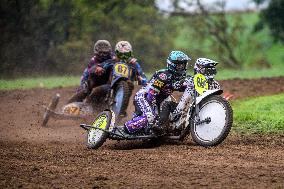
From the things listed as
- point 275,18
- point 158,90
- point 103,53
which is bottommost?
point 158,90

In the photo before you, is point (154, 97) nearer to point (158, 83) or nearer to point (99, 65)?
point (158, 83)

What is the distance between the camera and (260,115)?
15812 mm

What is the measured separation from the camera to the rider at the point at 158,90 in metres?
12.6

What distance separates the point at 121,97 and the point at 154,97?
2023mm

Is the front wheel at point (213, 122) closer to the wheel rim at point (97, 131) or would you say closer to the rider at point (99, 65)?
the wheel rim at point (97, 131)

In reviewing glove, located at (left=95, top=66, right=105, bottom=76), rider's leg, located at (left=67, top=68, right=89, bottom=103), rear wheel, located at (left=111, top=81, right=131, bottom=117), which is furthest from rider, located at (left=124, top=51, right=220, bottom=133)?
rider's leg, located at (left=67, top=68, right=89, bottom=103)

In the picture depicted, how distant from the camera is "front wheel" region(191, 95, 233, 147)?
11.8 metres

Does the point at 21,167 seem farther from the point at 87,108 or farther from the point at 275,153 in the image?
the point at 87,108

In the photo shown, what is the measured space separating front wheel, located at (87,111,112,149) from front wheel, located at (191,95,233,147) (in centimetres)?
145

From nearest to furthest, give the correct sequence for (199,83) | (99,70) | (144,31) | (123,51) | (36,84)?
1. (199,83)
2. (123,51)
3. (99,70)
4. (36,84)
5. (144,31)

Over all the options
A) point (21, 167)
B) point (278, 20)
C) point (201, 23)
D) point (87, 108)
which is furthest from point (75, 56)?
point (21, 167)

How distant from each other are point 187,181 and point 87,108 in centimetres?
830

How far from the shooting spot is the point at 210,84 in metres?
12.3

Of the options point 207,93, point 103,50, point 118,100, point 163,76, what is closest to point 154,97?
point 163,76
